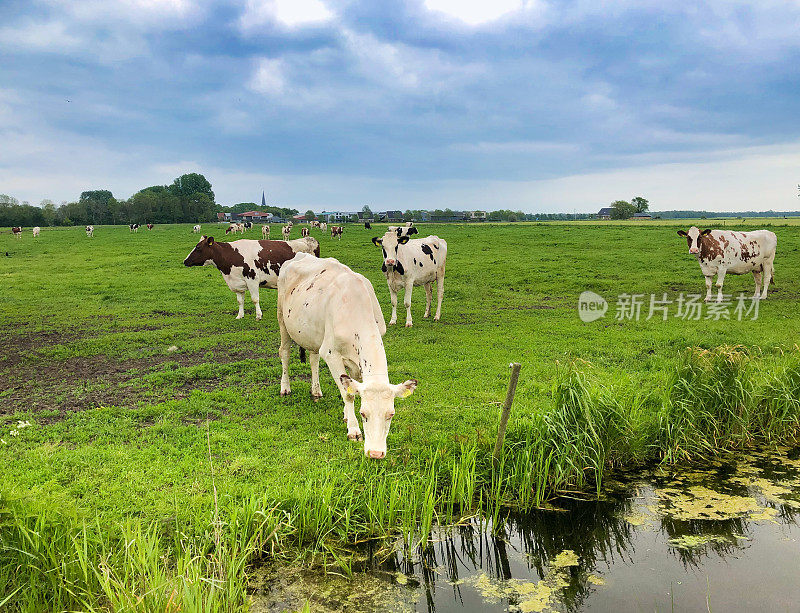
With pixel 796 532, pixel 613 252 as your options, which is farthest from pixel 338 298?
pixel 613 252

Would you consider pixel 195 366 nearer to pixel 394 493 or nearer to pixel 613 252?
pixel 394 493

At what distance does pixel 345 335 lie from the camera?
679 centimetres

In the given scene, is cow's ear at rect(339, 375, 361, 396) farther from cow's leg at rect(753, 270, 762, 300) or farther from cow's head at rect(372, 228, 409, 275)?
cow's leg at rect(753, 270, 762, 300)

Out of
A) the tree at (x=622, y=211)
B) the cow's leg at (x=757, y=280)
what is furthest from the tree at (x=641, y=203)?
the cow's leg at (x=757, y=280)

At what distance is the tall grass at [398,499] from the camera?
4.08 meters

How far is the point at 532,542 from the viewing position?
5.22 m

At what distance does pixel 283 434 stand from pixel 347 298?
2.04 metres

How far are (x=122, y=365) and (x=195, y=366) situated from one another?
173cm

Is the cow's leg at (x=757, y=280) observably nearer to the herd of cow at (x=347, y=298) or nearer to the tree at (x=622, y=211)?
the herd of cow at (x=347, y=298)

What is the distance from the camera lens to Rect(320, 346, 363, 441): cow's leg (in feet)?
21.4

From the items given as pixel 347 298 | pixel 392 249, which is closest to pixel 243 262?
pixel 392 249

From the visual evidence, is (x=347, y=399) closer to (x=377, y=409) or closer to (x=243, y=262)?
(x=377, y=409)

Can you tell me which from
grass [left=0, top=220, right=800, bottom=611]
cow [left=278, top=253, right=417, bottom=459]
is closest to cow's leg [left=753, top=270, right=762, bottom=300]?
grass [left=0, top=220, right=800, bottom=611]

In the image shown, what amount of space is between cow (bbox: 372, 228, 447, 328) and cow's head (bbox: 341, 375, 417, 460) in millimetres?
8274
